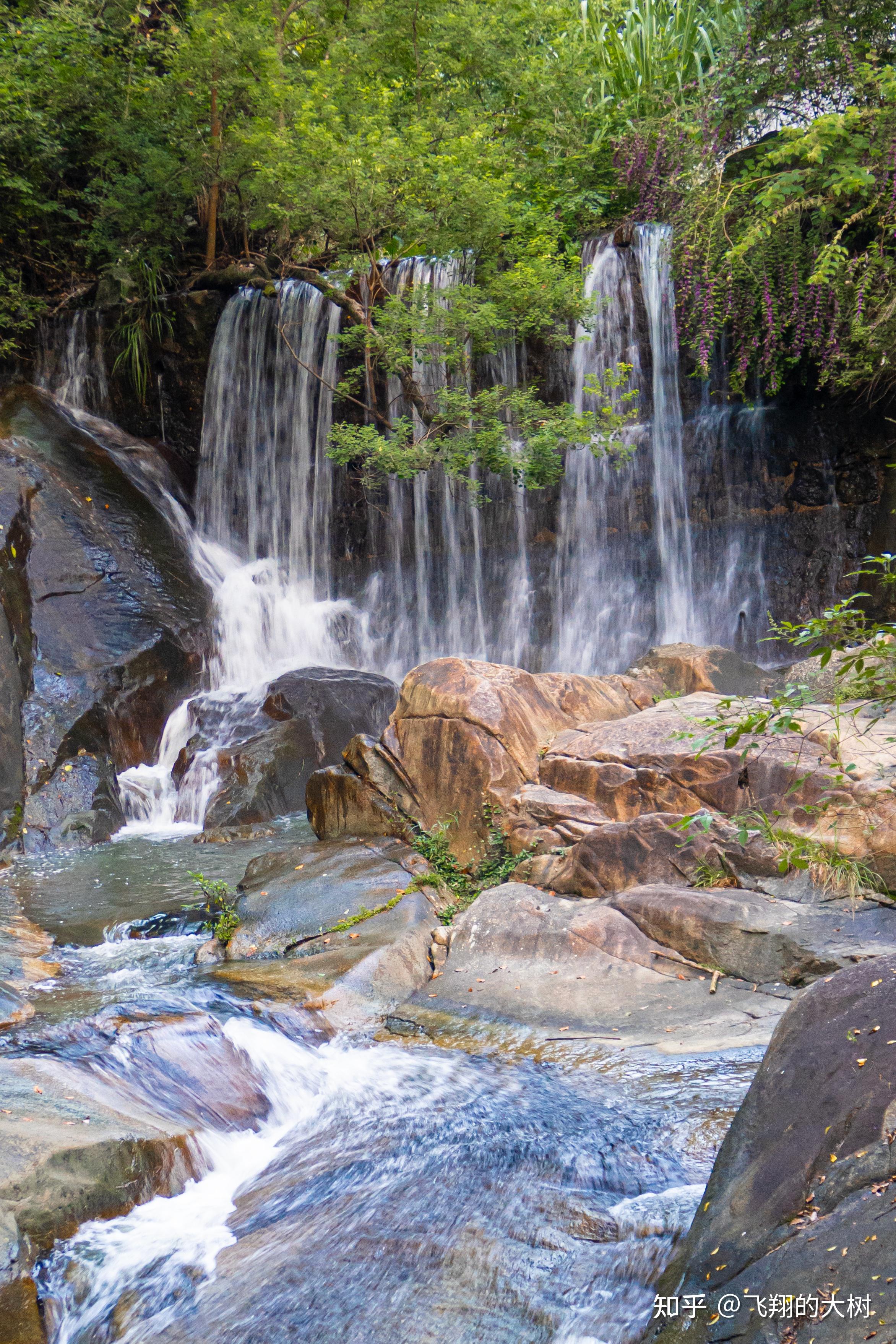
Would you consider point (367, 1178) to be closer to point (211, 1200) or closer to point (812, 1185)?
point (211, 1200)

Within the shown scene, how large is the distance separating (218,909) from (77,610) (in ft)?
16.6

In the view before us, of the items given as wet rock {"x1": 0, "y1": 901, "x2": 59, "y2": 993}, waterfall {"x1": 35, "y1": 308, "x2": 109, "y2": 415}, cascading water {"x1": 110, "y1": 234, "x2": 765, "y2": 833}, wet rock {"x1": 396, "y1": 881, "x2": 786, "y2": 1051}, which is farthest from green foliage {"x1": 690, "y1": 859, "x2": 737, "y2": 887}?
waterfall {"x1": 35, "y1": 308, "x2": 109, "y2": 415}

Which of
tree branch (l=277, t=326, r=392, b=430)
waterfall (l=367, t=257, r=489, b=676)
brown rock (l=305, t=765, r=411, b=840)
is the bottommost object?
brown rock (l=305, t=765, r=411, b=840)

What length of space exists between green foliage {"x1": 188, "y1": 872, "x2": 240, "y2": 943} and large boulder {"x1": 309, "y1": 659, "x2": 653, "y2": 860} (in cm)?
104

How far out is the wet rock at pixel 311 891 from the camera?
558 centimetres

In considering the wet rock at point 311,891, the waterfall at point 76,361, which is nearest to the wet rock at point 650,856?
the wet rock at point 311,891

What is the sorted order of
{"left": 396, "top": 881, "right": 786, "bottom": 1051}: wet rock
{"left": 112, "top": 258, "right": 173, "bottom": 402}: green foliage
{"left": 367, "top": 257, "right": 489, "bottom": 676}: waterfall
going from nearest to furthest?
{"left": 396, "top": 881, "right": 786, "bottom": 1051}: wet rock, {"left": 367, "top": 257, "right": 489, "bottom": 676}: waterfall, {"left": 112, "top": 258, "right": 173, "bottom": 402}: green foliage

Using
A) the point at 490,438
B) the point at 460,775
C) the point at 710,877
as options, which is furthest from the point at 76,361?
the point at 710,877

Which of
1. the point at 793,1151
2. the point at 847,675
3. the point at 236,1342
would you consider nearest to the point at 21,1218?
the point at 236,1342

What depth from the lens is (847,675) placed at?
6852 millimetres

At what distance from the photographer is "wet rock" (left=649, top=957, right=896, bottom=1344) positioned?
76.9 inches

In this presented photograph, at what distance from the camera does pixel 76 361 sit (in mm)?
14195

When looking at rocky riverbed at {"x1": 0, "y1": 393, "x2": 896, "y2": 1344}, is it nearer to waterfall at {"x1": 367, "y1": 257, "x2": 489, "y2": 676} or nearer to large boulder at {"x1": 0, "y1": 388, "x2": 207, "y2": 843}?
large boulder at {"x1": 0, "y1": 388, "x2": 207, "y2": 843}

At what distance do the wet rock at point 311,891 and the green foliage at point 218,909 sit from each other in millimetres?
56
